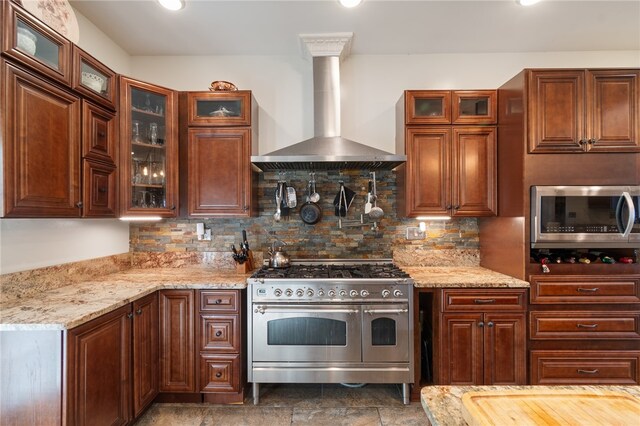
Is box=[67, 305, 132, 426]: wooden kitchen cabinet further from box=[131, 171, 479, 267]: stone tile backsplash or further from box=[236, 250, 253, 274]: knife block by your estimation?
box=[131, 171, 479, 267]: stone tile backsplash

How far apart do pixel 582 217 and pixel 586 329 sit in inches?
30.7

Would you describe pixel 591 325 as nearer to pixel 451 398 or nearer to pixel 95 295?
pixel 451 398

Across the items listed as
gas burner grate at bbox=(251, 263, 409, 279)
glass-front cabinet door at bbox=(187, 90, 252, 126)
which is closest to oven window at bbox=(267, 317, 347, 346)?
gas burner grate at bbox=(251, 263, 409, 279)

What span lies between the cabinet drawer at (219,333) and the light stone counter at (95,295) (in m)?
0.25

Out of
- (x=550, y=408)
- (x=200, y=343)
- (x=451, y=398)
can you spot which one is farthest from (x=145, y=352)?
(x=550, y=408)

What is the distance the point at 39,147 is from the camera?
159 centimetres

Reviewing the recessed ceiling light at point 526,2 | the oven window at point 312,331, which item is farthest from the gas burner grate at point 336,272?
the recessed ceiling light at point 526,2

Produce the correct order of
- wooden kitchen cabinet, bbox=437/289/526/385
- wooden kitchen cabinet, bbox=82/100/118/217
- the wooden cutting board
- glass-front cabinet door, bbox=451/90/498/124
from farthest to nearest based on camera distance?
glass-front cabinet door, bbox=451/90/498/124
wooden kitchen cabinet, bbox=437/289/526/385
wooden kitchen cabinet, bbox=82/100/118/217
the wooden cutting board

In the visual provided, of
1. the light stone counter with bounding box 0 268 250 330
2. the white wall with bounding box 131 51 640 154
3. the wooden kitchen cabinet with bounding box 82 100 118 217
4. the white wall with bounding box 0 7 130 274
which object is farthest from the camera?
the white wall with bounding box 131 51 640 154

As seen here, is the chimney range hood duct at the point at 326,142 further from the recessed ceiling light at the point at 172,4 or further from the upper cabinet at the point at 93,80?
the upper cabinet at the point at 93,80

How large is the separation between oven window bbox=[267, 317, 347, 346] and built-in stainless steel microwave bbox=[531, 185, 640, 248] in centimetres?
152

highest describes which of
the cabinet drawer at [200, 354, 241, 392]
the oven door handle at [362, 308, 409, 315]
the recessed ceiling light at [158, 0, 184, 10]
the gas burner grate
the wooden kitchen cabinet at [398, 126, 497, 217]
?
the recessed ceiling light at [158, 0, 184, 10]

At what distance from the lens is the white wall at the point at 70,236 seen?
1.76 meters

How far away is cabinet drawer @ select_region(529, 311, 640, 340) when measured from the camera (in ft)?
6.84
